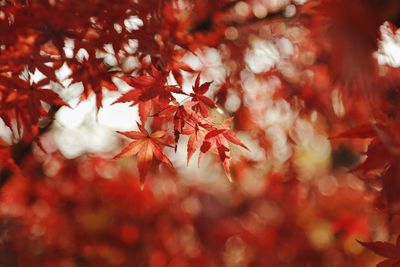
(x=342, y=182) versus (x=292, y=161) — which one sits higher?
(x=292, y=161)

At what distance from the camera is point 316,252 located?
4574 millimetres

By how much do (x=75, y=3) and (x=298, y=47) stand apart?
1.85 metres

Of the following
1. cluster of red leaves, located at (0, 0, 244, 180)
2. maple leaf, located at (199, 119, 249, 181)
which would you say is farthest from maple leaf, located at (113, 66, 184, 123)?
maple leaf, located at (199, 119, 249, 181)

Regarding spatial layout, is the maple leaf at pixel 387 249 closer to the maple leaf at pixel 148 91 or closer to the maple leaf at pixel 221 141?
the maple leaf at pixel 221 141

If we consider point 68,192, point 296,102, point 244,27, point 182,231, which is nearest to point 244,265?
point 182,231

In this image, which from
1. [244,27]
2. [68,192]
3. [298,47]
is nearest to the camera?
[244,27]

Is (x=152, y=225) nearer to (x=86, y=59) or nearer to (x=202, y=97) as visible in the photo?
(x=86, y=59)

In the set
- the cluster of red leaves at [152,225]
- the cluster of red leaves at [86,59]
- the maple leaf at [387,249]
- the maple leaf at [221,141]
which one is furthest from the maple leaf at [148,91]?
the cluster of red leaves at [152,225]

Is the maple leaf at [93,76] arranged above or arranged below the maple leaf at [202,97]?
below

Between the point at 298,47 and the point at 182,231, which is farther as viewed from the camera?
the point at 182,231

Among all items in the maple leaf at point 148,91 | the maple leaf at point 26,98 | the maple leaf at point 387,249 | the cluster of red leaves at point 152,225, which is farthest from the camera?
the cluster of red leaves at point 152,225

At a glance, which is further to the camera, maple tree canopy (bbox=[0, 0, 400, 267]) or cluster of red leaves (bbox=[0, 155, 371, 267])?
cluster of red leaves (bbox=[0, 155, 371, 267])

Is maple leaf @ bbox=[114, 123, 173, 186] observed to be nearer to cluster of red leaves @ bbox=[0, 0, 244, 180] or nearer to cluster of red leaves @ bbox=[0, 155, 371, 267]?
cluster of red leaves @ bbox=[0, 0, 244, 180]

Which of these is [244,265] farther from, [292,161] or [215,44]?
[215,44]
